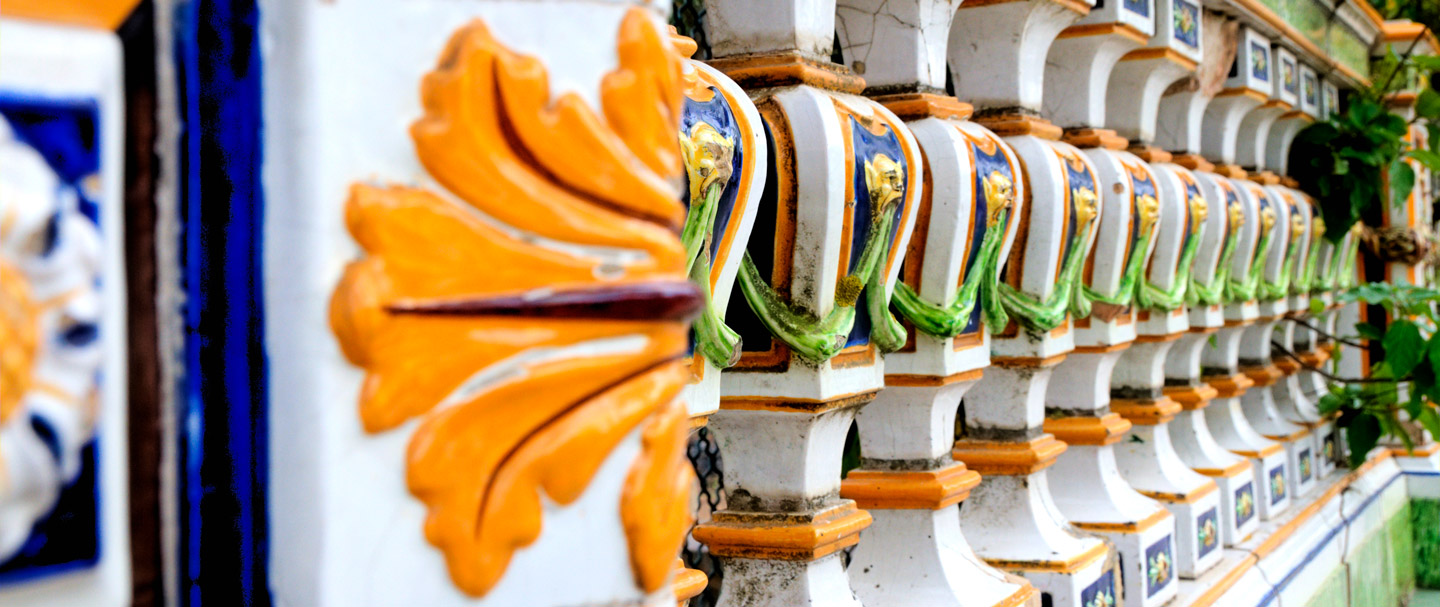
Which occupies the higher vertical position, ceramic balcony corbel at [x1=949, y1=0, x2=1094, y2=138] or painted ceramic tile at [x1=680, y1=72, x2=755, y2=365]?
ceramic balcony corbel at [x1=949, y1=0, x2=1094, y2=138]

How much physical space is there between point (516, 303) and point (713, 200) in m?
0.32

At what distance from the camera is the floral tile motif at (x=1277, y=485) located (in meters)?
2.02

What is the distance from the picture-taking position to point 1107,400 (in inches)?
55.7

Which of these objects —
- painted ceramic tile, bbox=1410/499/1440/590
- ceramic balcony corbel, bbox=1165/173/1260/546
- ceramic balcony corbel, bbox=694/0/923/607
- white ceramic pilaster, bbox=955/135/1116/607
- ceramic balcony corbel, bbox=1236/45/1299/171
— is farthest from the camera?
painted ceramic tile, bbox=1410/499/1440/590

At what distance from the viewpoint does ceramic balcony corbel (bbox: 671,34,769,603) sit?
2.10 ft

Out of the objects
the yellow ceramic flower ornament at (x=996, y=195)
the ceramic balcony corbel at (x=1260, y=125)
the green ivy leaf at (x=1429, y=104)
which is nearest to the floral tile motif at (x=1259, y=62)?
the ceramic balcony corbel at (x=1260, y=125)

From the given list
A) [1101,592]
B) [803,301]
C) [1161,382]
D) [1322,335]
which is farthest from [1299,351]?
[803,301]

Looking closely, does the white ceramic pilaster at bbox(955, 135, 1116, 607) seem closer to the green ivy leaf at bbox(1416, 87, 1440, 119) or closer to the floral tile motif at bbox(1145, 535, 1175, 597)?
the floral tile motif at bbox(1145, 535, 1175, 597)

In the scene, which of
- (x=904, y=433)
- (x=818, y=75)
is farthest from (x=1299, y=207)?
(x=818, y=75)

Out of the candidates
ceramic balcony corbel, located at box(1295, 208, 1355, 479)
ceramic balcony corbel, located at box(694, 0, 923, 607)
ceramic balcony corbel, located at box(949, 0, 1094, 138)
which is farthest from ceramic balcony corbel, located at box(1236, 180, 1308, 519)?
ceramic balcony corbel, located at box(694, 0, 923, 607)

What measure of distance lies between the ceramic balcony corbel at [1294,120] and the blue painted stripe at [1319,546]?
0.62m

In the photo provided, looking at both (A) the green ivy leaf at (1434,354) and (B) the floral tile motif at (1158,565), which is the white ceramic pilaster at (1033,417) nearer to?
(B) the floral tile motif at (1158,565)

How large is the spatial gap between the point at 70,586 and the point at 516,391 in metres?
0.11

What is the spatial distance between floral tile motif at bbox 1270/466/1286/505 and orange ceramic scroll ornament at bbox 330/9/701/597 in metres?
1.88
